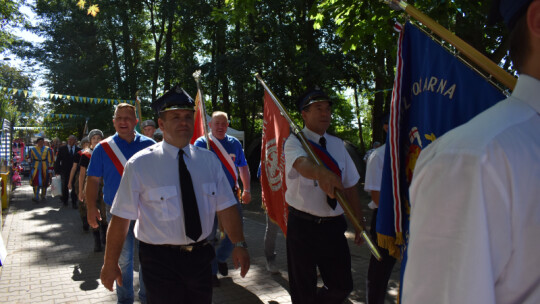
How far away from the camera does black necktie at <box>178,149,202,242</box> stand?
3162mm

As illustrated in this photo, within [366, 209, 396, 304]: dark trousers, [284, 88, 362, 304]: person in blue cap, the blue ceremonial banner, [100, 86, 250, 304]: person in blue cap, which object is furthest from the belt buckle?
[366, 209, 396, 304]: dark trousers

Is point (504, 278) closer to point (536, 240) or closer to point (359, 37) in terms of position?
point (536, 240)

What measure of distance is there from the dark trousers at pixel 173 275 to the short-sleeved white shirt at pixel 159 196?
0.10 metres

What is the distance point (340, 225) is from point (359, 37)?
408 centimetres

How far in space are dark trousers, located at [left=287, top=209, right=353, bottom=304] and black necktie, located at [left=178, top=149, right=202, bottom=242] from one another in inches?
45.6

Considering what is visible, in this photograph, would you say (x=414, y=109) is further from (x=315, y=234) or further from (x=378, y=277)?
(x=378, y=277)

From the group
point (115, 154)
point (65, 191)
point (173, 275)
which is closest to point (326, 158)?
point (173, 275)

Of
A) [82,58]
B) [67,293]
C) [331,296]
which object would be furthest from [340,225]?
[82,58]

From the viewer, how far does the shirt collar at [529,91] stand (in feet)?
3.27

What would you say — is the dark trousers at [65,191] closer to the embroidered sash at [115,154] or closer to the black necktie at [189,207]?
the embroidered sash at [115,154]

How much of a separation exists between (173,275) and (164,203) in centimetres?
55

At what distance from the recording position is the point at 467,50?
2.17m

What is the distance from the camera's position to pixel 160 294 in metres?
3.12

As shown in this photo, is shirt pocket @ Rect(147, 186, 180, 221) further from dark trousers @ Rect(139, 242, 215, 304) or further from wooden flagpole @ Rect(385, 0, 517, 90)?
wooden flagpole @ Rect(385, 0, 517, 90)
